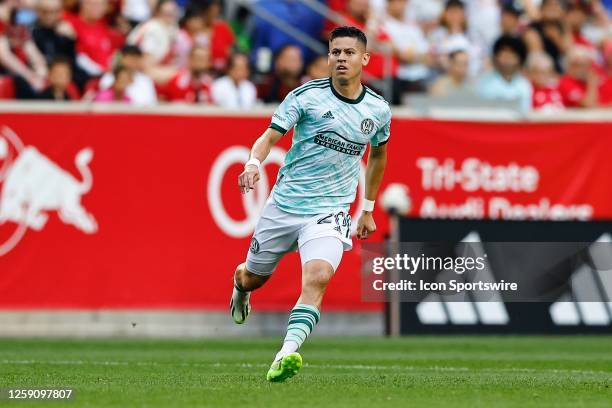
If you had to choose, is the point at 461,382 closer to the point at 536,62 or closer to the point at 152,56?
the point at 152,56

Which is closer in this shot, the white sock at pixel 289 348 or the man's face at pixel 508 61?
the white sock at pixel 289 348

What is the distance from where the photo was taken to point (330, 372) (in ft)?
37.3

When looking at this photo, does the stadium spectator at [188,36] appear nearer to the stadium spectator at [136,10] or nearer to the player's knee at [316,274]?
the stadium spectator at [136,10]

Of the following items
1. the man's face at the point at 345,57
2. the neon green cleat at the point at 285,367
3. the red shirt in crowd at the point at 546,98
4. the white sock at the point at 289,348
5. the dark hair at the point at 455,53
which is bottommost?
the neon green cleat at the point at 285,367

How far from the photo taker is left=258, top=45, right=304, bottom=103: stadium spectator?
19.0 m

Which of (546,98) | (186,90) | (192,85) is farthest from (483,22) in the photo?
(186,90)

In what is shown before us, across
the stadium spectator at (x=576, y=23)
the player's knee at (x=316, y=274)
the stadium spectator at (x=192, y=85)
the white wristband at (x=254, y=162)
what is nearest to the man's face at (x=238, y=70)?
the stadium spectator at (x=192, y=85)

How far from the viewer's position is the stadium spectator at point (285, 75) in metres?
19.0

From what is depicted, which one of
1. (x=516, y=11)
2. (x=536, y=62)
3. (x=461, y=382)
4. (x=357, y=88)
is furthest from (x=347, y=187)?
(x=516, y=11)

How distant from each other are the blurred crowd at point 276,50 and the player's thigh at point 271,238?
6.90 meters

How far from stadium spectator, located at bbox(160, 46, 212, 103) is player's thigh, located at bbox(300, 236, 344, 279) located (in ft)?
28.3

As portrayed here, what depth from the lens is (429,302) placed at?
661 inches

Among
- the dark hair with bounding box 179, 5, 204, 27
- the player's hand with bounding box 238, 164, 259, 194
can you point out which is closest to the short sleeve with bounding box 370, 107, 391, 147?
the player's hand with bounding box 238, 164, 259, 194

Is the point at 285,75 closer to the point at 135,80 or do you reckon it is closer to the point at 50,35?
the point at 135,80
